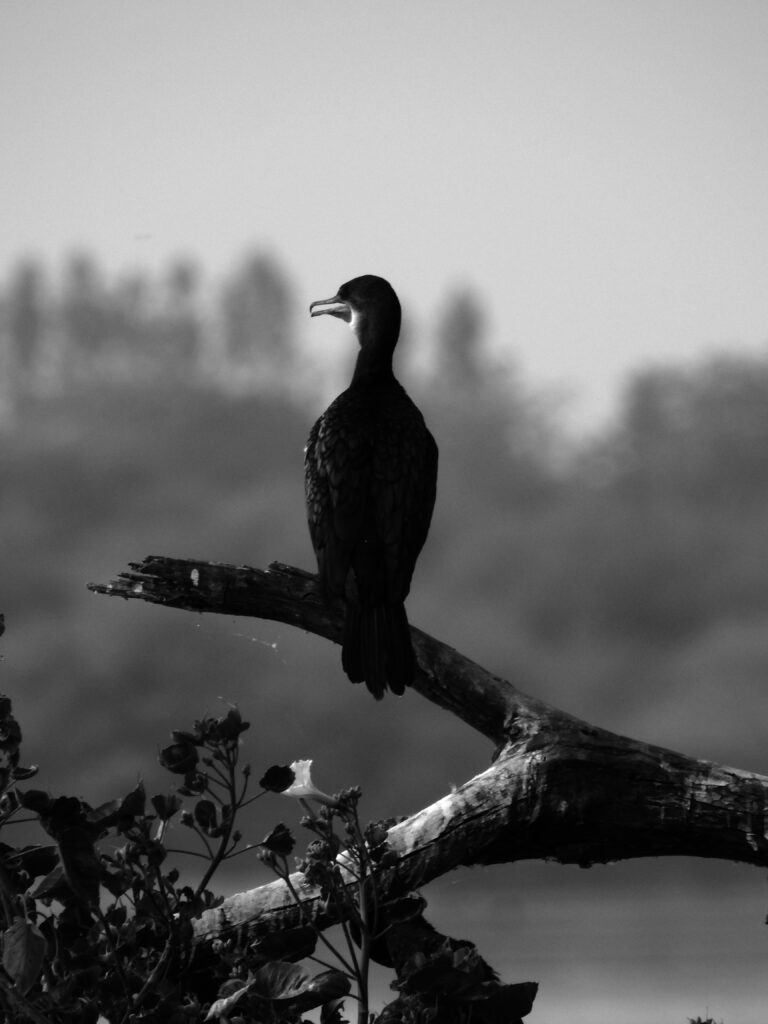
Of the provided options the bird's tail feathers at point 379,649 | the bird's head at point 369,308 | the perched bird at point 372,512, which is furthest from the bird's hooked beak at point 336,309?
the bird's tail feathers at point 379,649

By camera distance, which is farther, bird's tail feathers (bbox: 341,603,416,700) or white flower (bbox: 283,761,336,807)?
bird's tail feathers (bbox: 341,603,416,700)

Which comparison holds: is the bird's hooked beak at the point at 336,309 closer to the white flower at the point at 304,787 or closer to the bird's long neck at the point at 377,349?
the bird's long neck at the point at 377,349

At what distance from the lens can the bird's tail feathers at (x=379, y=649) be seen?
4.48m

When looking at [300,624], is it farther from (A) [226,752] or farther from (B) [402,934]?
(A) [226,752]

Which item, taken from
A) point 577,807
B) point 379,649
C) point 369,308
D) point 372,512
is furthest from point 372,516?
point 577,807

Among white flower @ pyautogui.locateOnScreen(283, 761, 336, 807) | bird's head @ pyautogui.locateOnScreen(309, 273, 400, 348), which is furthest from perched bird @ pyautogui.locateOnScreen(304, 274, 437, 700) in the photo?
white flower @ pyautogui.locateOnScreen(283, 761, 336, 807)

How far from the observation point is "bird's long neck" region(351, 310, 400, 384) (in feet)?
19.0

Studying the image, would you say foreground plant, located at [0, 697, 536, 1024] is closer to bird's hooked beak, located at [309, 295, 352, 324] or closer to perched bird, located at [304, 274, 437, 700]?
perched bird, located at [304, 274, 437, 700]

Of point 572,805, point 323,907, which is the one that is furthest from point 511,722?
point 323,907

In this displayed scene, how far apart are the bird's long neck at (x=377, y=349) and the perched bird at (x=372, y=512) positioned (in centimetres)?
10

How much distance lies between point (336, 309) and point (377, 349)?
60cm

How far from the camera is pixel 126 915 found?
8.01 ft

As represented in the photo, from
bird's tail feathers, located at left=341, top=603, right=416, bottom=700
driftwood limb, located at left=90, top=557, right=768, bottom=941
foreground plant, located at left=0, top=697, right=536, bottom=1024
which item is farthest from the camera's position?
bird's tail feathers, located at left=341, top=603, right=416, bottom=700

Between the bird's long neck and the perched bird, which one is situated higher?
the bird's long neck
